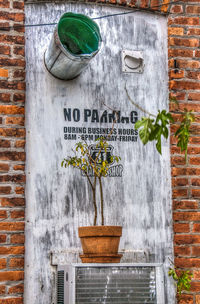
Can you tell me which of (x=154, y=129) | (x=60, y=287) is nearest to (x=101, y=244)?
(x=60, y=287)

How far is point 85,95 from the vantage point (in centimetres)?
352

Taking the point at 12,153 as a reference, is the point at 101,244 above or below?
below

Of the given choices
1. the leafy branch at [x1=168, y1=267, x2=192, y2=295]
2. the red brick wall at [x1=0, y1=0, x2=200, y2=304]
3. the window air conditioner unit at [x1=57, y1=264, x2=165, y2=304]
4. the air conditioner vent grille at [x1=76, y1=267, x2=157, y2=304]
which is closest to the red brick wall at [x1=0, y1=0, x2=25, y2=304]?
the red brick wall at [x1=0, y1=0, x2=200, y2=304]

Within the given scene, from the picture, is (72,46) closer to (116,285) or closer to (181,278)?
(116,285)

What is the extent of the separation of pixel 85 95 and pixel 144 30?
661 millimetres

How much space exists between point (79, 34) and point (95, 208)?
1.09 m

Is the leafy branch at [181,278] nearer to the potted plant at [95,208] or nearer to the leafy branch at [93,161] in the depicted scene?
the potted plant at [95,208]

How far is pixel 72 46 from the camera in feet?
11.0

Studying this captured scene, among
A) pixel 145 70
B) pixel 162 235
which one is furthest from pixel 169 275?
pixel 145 70

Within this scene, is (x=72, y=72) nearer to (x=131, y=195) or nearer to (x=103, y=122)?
(x=103, y=122)

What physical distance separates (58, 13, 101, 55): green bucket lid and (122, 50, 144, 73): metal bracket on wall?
0.36 meters

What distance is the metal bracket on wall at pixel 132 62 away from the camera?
3627 millimetres

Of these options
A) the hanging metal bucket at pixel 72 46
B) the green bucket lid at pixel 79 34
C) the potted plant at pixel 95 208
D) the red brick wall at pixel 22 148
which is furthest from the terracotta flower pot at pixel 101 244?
the green bucket lid at pixel 79 34

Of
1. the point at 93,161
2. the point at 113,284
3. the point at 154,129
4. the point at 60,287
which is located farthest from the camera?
the point at 93,161
